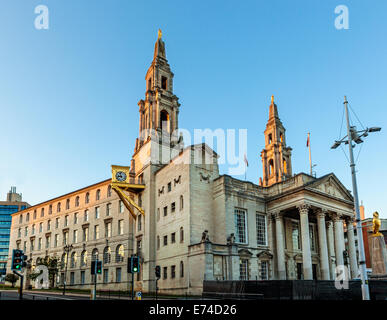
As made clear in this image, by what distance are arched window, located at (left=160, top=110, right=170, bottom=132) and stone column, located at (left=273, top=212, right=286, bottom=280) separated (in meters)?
21.7

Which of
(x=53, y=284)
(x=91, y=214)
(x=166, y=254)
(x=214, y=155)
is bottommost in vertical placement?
(x=53, y=284)

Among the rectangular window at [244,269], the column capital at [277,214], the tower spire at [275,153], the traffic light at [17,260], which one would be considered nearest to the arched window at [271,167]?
the tower spire at [275,153]

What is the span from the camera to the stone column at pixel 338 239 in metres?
48.8

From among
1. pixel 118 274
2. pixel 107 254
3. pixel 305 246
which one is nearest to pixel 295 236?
pixel 305 246

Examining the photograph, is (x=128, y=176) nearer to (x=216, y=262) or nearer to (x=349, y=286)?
(x=216, y=262)

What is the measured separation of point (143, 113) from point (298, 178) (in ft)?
91.8

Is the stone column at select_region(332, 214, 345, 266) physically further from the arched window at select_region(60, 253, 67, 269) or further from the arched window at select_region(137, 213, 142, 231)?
the arched window at select_region(60, 253, 67, 269)

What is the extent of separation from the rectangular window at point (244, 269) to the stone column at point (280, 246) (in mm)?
4630

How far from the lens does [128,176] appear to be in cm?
5619

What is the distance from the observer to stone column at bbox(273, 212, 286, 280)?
48250mm

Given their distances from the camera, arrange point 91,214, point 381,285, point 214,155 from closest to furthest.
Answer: point 381,285 < point 214,155 < point 91,214

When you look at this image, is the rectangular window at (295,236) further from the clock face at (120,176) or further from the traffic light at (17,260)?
the traffic light at (17,260)

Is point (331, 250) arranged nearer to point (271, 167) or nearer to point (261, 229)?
point (261, 229)
